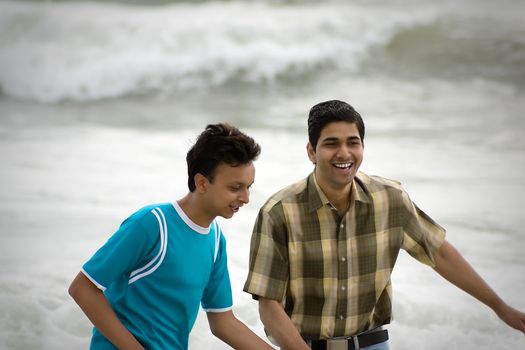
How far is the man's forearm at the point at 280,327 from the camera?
2121 millimetres

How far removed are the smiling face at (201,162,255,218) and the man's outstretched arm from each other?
678mm

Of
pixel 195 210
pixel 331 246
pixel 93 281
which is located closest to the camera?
pixel 93 281

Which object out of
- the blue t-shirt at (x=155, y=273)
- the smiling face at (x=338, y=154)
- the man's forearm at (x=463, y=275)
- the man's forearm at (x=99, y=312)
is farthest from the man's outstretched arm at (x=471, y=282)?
the man's forearm at (x=99, y=312)

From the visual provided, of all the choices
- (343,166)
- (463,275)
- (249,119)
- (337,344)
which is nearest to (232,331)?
(337,344)

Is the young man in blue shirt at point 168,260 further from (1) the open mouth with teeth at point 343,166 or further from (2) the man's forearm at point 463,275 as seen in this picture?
(2) the man's forearm at point 463,275

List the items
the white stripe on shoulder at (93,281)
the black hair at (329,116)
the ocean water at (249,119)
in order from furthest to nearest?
the ocean water at (249,119), the black hair at (329,116), the white stripe on shoulder at (93,281)

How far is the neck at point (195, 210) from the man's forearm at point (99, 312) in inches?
11.0

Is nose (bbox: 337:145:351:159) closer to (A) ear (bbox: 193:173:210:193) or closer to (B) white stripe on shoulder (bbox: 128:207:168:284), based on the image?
(A) ear (bbox: 193:173:210:193)

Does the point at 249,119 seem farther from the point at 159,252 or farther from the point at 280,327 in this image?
the point at 159,252

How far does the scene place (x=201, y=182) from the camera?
80.9 inches

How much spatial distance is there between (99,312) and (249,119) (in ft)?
21.2

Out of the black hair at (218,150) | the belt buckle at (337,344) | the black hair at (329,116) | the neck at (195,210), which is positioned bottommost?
the belt buckle at (337,344)

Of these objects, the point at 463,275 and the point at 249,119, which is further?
the point at 249,119

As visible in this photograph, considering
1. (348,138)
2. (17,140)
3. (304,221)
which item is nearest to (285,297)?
(304,221)
